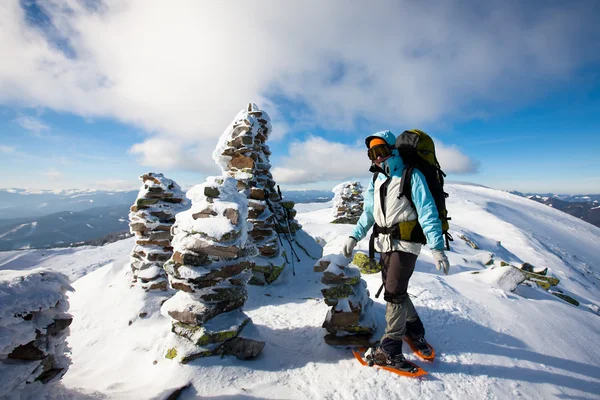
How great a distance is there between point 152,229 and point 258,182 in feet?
16.5

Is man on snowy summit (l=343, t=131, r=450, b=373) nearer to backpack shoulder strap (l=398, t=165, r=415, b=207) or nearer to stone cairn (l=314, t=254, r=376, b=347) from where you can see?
backpack shoulder strap (l=398, t=165, r=415, b=207)

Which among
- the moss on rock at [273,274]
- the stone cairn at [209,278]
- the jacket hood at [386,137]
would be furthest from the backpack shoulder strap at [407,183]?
the moss on rock at [273,274]

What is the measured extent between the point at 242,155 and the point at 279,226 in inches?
169

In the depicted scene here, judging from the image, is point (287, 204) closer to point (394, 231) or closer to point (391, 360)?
point (394, 231)

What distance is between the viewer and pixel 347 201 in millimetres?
33219

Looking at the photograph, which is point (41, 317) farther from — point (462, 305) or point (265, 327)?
point (462, 305)

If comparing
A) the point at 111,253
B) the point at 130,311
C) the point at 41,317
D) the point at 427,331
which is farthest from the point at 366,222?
the point at 111,253

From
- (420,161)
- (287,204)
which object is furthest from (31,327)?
(287,204)

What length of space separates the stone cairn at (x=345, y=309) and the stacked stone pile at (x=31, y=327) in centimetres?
457

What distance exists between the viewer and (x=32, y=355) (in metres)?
3.39

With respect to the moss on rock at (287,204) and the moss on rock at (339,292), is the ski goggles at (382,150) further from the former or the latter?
the moss on rock at (287,204)

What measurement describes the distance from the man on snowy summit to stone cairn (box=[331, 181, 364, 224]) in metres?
28.0

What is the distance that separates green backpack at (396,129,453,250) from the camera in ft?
13.8

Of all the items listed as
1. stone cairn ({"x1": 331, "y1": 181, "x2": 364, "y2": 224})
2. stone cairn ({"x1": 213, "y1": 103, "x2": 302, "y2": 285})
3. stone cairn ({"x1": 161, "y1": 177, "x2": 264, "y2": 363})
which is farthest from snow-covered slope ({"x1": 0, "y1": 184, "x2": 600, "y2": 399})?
stone cairn ({"x1": 331, "y1": 181, "x2": 364, "y2": 224})
